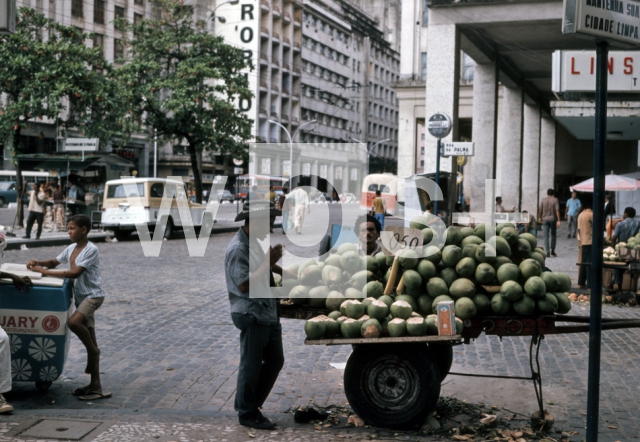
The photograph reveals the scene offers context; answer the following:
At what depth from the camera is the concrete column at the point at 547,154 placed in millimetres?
39469

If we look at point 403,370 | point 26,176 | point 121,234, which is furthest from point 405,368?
point 26,176

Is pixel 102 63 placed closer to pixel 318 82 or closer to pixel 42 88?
pixel 42 88

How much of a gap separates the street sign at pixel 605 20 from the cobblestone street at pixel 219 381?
2.71 meters

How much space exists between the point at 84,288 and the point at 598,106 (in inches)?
163

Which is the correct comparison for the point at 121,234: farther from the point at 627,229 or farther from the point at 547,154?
the point at 547,154

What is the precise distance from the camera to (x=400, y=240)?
19.1 feet

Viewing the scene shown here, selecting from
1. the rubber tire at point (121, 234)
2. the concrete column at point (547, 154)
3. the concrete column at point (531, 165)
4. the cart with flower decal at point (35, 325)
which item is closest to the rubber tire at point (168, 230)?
the rubber tire at point (121, 234)

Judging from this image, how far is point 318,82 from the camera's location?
301ft

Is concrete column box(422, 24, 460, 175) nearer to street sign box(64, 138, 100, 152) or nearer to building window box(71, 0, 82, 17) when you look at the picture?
street sign box(64, 138, 100, 152)

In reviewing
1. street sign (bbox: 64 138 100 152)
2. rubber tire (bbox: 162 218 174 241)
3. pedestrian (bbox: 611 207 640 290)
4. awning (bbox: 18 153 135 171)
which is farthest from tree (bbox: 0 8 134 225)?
pedestrian (bbox: 611 207 640 290)

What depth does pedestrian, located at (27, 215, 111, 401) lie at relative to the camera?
6027 mm

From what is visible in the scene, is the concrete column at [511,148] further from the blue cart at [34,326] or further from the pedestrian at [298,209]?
the blue cart at [34,326]

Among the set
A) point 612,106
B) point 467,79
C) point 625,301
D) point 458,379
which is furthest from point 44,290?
point 467,79

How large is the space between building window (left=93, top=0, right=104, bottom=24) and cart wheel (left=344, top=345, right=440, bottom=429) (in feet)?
182
